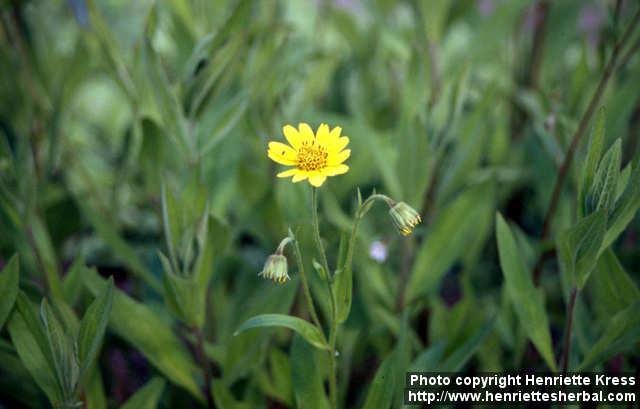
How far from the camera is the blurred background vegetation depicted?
1183 millimetres

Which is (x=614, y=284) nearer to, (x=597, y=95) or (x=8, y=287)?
(x=597, y=95)

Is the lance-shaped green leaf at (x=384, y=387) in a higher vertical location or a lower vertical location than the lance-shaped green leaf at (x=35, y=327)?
lower

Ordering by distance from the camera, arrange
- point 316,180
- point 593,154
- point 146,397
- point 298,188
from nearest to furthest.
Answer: point 316,180 → point 593,154 → point 146,397 → point 298,188

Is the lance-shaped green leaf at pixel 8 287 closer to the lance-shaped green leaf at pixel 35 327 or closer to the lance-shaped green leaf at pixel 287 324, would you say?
the lance-shaped green leaf at pixel 35 327

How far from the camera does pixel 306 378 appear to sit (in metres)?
1.03

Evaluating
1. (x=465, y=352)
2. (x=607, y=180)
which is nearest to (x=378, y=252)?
(x=465, y=352)

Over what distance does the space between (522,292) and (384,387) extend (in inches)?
12.3

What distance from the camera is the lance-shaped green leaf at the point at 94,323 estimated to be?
969mm

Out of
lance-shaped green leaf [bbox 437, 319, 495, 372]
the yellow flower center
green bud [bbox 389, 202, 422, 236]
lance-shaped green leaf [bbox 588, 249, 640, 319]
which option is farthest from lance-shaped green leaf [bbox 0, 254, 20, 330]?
lance-shaped green leaf [bbox 588, 249, 640, 319]

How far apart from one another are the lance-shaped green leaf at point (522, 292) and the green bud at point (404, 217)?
0.91 feet

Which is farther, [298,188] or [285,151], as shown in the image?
[298,188]

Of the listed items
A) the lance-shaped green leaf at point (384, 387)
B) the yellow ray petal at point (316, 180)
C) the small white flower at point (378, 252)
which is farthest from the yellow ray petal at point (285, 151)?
the small white flower at point (378, 252)

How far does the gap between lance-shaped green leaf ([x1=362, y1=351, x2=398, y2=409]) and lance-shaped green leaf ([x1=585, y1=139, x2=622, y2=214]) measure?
393 mm

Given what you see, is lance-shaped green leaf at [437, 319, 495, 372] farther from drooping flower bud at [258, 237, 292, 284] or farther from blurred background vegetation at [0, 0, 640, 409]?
drooping flower bud at [258, 237, 292, 284]
